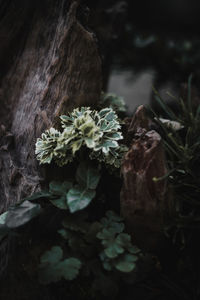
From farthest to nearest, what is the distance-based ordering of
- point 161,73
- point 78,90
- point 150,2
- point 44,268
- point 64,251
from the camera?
point 150,2 < point 161,73 < point 78,90 < point 64,251 < point 44,268

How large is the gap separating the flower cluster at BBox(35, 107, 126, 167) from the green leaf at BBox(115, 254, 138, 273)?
1.99 feet

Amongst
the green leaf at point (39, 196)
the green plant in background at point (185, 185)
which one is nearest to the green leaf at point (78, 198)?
the green leaf at point (39, 196)

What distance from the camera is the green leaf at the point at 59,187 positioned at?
1.96 meters

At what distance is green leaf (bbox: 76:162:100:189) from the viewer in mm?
1954

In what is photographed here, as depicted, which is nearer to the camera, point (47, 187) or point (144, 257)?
point (144, 257)

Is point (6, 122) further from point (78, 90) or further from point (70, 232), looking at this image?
point (70, 232)

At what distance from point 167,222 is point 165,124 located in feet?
2.58

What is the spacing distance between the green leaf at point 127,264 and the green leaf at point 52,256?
1.09 feet

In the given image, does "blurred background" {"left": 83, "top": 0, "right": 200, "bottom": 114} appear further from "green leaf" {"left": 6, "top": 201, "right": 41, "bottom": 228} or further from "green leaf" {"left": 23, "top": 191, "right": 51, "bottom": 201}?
"green leaf" {"left": 6, "top": 201, "right": 41, "bottom": 228}

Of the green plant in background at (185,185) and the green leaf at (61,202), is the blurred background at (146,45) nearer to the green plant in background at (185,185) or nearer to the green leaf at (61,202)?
the green plant in background at (185,185)

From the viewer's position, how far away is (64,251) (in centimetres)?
184

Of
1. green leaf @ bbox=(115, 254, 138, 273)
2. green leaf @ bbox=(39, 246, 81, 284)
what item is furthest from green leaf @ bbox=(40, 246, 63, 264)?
green leaf @ bbox=(115, 254, 138, 273)

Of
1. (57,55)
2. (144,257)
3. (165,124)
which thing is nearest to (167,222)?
(144,257)

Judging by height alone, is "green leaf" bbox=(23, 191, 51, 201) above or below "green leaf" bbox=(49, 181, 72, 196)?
below
